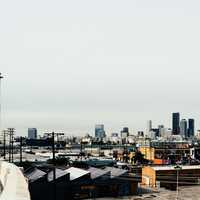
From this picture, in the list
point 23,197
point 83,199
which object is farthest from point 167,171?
point 23,197

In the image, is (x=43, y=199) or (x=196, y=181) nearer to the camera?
(x=43, y=199)

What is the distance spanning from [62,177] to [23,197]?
31.5m

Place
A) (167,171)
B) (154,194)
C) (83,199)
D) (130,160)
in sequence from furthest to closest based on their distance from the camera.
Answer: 1. (130,160)
2. (167,171)
3. (154,194)
4. (83,199)

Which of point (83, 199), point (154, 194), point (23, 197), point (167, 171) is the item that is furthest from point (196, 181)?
point (23, 197)

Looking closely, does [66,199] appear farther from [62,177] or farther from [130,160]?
[130,160]

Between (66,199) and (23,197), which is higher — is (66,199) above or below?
below

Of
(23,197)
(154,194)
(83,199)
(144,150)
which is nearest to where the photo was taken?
(23,197)

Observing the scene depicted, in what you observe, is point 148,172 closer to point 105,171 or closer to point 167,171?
point 167,171

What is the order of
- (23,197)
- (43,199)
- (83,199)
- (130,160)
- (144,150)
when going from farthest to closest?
(144,150) → (130,160) → (83,199) → (43,199) → (23,197)

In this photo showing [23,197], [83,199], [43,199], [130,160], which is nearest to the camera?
[23,197]

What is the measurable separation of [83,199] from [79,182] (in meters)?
2.54

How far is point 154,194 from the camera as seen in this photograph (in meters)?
71.4

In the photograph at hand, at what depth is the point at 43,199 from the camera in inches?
2425

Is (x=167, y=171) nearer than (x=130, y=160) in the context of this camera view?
Yes
